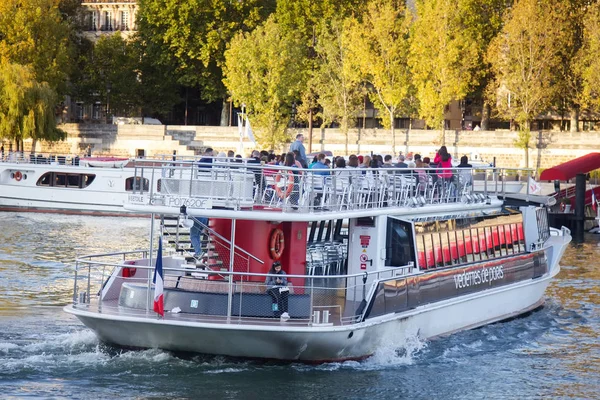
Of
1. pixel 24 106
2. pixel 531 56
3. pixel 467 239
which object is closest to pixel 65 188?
pixel 24 106

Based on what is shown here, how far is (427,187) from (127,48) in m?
59.9

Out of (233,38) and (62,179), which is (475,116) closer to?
(233,38)

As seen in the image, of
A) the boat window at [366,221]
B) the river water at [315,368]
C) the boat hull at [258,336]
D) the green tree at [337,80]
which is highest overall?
the green tree at [337,80]

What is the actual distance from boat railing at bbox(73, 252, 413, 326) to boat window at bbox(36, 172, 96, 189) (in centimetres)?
3360

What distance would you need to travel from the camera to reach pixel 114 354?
20.2 m

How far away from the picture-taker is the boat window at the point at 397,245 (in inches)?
865

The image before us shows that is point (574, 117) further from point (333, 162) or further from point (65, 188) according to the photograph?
point (333, 162)

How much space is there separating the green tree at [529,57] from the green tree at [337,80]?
28.1ft

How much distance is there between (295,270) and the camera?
21.2 m

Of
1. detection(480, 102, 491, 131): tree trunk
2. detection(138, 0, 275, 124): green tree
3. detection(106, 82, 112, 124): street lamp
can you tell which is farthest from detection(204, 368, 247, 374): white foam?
detection(106, 82, 112, 124): street lamp

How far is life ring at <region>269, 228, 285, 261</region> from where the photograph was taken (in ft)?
67.9

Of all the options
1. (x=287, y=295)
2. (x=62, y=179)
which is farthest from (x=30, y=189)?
(x=287, y=295)

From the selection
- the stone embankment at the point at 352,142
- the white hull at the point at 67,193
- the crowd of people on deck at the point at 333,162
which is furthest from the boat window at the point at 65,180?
the crowd of people on deck at the point at 333,162

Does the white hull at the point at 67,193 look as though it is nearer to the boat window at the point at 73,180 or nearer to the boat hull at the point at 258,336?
the boat window at the point at 73,180
